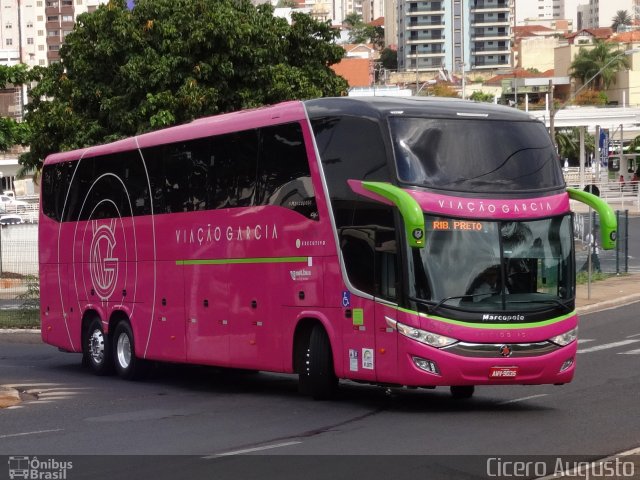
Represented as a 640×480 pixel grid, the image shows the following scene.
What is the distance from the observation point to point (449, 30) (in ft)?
593

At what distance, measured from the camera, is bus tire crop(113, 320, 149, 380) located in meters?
21.4

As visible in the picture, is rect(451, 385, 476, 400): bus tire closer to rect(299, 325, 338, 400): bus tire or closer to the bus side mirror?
rect(299, 325, 338, 400): bus tire

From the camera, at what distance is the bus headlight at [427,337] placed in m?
14.6

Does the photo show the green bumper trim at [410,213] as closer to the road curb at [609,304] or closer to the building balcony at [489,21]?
the road curb at [609,304]

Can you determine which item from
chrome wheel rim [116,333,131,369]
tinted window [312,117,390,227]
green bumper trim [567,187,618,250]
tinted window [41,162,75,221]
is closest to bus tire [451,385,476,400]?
green bumper trim [567,187,618,250]

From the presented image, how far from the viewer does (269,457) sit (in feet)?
38.2

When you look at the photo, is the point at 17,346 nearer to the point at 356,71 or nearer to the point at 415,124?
the point at 415,124

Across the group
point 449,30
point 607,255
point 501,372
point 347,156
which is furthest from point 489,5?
point 501,372

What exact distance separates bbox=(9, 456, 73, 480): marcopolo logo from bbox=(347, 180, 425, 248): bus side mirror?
4.68 m

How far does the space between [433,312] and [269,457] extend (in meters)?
3.72

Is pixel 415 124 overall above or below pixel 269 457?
above

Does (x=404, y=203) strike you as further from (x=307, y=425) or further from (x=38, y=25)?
(x=38, y=25)

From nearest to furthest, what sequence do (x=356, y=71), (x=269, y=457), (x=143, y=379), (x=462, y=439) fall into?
A: (x=269, y=457)
(x=462, y=439)
(x=143, y=379)
(x=356, y=71)

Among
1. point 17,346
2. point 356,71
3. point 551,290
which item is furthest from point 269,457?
point 356,71
